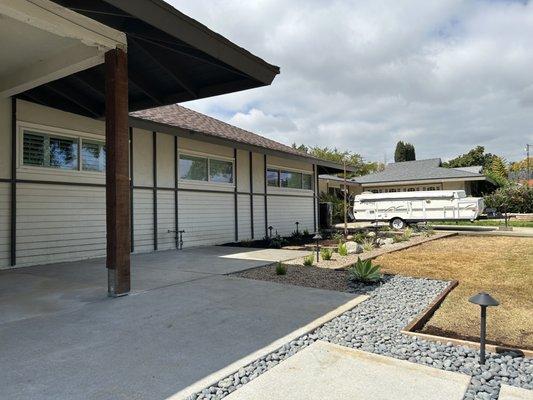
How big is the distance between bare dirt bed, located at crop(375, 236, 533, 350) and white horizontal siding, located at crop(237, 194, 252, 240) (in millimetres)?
5559

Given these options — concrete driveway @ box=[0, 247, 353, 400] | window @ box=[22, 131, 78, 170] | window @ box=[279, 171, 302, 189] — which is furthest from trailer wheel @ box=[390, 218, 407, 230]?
window @ box=[22, 131, 78, 170]

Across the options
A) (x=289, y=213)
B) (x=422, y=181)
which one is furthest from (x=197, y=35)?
(x=422, y=181)

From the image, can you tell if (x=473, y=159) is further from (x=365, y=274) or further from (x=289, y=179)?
(x=365, y=274)

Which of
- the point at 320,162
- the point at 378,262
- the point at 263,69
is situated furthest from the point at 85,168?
the point at 320,162

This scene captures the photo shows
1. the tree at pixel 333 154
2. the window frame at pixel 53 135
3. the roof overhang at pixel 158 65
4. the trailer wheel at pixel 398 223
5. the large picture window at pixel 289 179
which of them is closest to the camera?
the roof overhang at pixel 158 65

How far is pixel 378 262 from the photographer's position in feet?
28.7

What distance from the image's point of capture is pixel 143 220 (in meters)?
10.2

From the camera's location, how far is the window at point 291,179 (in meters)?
16.2

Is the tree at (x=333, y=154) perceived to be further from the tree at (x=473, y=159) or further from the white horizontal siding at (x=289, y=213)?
the white horizontal siding at (x=289, y=213)

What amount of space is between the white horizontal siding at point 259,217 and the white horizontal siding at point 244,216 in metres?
0.40

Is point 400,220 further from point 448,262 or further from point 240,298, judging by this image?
point 240,298

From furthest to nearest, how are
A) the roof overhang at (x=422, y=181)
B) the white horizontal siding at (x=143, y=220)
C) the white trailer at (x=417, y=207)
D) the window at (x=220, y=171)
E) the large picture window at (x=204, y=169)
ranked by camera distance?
the roof overhang at (x=422, y=181) < the white trailer at (x=417, y=207) < the window at (x=220, y=171) < the large picture window at (x=204, y=169) < the white horizontal siding at (x=143, y=220)

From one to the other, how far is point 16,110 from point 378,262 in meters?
8.58

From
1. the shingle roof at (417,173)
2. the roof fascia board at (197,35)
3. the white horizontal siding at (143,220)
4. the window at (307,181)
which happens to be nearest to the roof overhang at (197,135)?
the white horizontal siding at (143,220)
